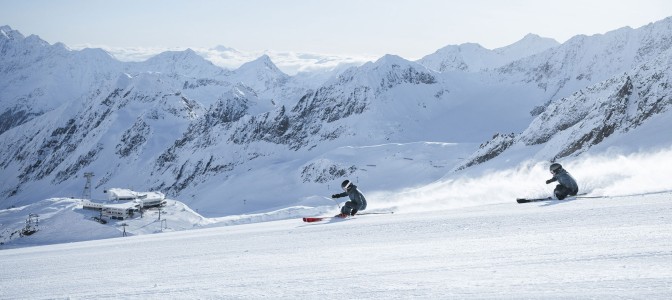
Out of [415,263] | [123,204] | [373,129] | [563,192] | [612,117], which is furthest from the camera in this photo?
[373,129]

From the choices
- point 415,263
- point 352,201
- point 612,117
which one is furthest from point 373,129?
point 415,263

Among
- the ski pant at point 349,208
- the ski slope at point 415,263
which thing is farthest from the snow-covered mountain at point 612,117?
the ski slope at point 415,263

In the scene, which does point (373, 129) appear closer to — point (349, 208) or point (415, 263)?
point (349, 208)

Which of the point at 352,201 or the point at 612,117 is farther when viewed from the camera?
the point at 612,117

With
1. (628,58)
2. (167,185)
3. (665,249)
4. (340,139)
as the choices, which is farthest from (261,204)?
(628,58)

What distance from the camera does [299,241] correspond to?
10195 mm

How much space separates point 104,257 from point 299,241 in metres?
3.70

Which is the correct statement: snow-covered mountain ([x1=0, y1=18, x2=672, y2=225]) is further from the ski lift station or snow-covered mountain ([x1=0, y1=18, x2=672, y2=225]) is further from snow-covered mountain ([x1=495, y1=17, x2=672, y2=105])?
the ski lift station

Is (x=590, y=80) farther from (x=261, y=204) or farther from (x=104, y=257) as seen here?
(x=104, y=257)

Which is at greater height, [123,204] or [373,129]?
[373,129]

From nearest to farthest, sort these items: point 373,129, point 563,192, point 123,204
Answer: point 563,192
point 123,204
point 373,129

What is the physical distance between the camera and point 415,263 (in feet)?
22.2

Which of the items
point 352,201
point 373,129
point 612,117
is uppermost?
point 373,129

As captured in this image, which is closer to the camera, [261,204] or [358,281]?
[358,281]
